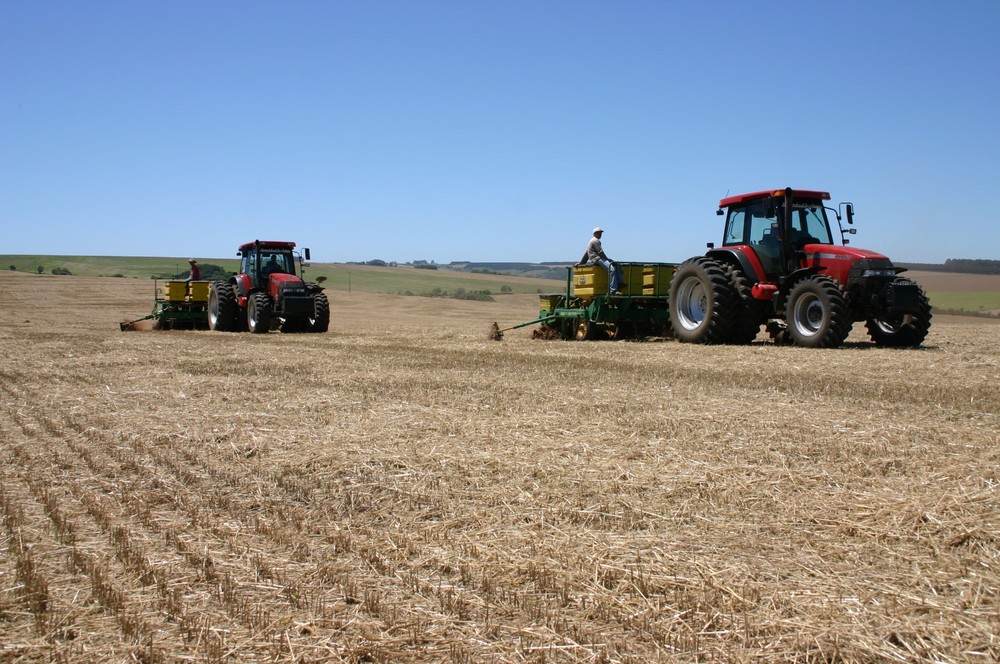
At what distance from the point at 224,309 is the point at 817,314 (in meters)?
13.4

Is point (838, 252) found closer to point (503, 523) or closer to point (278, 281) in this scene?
point (503, 523)

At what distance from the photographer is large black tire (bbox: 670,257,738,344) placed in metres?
12.6

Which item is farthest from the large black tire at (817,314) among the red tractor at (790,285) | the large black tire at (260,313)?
the large black tire at (260,313)

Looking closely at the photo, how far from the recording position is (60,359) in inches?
452

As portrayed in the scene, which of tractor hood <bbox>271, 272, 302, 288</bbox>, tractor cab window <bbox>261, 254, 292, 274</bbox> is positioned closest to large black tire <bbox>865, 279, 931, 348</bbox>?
tractor hood <bbox>271, 272, 302, 288</bbox>

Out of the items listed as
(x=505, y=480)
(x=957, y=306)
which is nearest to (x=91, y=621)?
(x=505, y=480)

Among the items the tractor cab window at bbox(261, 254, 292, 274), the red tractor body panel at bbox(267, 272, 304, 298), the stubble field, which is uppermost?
the tractor cab window at bbox(261, 254, 292, 274)

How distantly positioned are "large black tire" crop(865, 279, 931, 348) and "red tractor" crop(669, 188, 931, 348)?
0.5 inches

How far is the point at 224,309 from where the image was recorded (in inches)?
784

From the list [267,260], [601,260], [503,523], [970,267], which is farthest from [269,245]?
[970,267]

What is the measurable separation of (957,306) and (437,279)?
3867 centimetres

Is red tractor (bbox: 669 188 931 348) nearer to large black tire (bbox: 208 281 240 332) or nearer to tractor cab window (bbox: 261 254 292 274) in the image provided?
tractor cab window (bbox: 261 254 292 274)

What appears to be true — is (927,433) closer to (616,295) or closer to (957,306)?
(616,295)

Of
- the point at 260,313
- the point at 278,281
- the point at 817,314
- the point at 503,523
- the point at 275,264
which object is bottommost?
the point at 503,523
